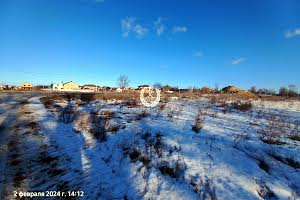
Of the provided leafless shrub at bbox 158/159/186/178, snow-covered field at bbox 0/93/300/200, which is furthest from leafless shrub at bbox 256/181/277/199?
leafless shrub at bbox 158/159/186/178

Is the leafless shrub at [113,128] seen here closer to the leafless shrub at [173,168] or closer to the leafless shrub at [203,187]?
the leafless shrub at [173,168]

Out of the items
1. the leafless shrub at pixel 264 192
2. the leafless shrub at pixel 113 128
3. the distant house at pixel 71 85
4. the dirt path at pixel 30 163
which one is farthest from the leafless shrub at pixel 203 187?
the distant house at pixel 71 85

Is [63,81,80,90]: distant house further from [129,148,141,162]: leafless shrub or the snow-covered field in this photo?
[129,148,141,162]: leafless shrub

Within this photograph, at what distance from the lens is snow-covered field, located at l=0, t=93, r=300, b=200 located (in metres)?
5.07

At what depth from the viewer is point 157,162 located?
6.21 meters

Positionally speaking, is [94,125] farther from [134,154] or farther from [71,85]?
[71,85]

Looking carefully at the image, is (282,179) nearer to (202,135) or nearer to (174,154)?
(174,154)

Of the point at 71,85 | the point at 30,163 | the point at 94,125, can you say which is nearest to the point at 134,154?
the point at 30,163

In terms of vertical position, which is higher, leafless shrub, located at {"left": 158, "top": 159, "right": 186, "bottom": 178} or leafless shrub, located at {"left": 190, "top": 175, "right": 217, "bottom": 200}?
leafless shrub, located at {"left": 158, "top": 159, "right": 186, "bottom": 178}

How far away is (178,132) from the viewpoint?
8.28 metres

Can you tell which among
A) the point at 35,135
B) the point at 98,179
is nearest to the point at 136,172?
the point at 98,179

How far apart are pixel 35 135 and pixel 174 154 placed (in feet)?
19.3

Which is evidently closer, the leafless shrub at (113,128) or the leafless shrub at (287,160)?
the leafless shrub at (287,160)

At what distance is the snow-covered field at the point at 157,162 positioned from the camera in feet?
16.6
